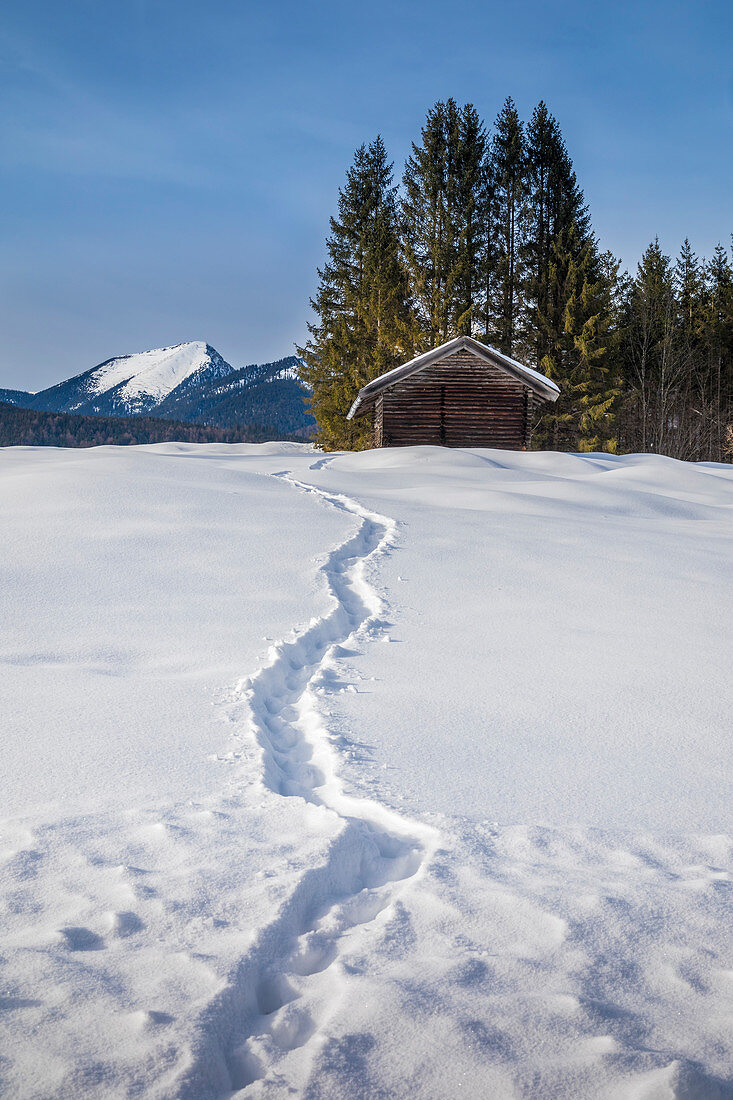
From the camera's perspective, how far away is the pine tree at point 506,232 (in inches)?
1066

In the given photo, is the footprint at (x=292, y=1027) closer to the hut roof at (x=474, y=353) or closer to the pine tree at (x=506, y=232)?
the hut roof at (x=474, y=353)

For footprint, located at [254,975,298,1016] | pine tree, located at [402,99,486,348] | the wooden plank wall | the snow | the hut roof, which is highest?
pine tree, located at [402,99,486,348]

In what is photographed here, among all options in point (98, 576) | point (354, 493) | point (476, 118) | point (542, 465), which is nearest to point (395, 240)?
point (476, 118)

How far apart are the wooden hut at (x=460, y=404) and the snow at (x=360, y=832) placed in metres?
13.4

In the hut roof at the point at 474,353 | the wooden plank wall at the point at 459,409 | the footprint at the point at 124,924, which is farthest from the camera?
the wooden plank wall at the point at 459,409

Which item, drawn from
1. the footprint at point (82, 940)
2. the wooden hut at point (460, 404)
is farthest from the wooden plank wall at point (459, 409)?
the footprint at point (82, 940)

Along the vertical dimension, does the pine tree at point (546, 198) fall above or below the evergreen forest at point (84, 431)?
above

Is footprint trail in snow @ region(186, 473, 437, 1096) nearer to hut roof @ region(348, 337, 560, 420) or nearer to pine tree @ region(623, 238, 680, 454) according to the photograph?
hut roof @ region(348, 337, 560, 420)

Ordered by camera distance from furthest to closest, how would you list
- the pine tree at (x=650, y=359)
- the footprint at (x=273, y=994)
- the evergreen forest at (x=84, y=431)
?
the evergreen forest at (x=84, y=431), the pine tree at (x=650, y=359), the footprint at (x=273, y=994)

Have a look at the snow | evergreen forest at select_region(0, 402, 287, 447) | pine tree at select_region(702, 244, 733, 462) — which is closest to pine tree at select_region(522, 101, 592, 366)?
pine tree at select_region(702, 244, 733, 462)

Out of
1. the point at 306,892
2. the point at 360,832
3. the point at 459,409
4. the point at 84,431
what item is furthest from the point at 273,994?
the point at 84,431

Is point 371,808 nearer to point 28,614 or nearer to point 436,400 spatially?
point 28,614

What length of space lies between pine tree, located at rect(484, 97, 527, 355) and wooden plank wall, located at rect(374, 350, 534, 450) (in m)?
9.55

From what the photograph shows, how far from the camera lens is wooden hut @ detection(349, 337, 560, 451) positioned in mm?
17969
